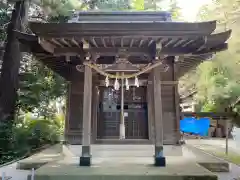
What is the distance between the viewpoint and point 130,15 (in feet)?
23.0

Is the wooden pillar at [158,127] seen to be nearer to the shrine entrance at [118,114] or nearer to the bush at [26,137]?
the shrine entrance at [118,114]

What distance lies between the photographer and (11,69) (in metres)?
10.4

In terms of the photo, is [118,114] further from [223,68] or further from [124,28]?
[223,68]

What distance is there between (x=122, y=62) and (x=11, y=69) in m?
6.74

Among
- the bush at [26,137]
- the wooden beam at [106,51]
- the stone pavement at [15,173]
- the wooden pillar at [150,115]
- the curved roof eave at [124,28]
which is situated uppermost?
the curved roof eave at [124,28]

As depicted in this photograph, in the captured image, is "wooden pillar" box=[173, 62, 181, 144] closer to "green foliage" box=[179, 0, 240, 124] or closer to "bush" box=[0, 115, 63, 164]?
"green foliage" box=[179, 0, 240, 124]

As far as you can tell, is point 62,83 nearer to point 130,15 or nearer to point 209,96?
point 130,15

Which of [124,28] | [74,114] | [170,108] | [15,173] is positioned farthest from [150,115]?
[15,173]

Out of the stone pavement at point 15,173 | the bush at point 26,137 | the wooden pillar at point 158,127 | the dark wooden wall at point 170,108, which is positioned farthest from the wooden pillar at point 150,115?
the bush at point 26,137

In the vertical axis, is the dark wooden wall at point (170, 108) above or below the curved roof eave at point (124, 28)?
below

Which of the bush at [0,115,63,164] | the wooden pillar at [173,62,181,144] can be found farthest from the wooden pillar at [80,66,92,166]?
the bush at [0,115,63,164]

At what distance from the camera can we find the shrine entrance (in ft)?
24.2

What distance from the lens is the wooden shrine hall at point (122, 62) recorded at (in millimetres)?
5121

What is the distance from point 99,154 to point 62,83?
7839mm
